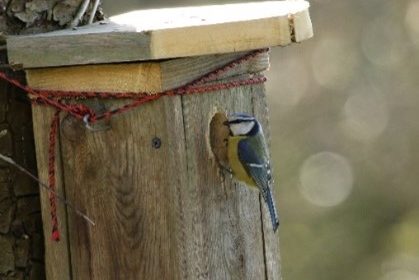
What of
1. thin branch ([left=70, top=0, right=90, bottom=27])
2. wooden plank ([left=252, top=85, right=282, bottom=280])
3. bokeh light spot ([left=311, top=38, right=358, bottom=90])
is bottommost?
wooden plank ([left=252, top=85, right=282, bottom=280])

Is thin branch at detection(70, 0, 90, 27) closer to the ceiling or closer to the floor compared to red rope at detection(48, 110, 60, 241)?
closer to the ceiling

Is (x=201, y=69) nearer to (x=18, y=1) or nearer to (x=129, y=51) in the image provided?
(x=129, y=51)

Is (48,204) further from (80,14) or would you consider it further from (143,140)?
(80,14)

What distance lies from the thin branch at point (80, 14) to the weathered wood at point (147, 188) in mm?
276

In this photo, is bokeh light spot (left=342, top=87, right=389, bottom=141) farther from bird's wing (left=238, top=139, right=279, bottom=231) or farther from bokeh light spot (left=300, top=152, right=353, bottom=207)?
bird's wing (left=238, top=139, right=279, bottom=231)

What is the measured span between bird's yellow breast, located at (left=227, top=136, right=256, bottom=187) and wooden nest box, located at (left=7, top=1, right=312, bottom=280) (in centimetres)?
5

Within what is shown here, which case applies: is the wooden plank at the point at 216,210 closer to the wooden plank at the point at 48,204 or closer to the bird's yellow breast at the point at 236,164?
the bird's yellow breast at the point at 236,164

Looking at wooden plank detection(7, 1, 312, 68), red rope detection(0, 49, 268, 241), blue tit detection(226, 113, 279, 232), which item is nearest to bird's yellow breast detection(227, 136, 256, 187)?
blue tit detection(226, 113, 279, 232)

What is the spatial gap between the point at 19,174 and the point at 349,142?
17.9 ft

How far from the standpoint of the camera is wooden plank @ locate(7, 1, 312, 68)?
10.2 feet

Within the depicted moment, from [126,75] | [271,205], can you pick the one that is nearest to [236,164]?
[271,205]

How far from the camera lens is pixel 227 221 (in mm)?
3461

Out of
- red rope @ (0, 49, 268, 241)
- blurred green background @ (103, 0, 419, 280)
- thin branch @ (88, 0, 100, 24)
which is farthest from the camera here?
blurred green background @ (103, 0, 419, 280)

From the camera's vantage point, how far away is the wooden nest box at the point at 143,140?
3.19 m
